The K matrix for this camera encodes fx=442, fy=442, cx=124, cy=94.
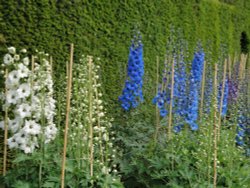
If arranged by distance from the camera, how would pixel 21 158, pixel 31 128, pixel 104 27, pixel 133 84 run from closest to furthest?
pixel 21 158
pixel 31 128
pixel 133 84
pixel 104 27

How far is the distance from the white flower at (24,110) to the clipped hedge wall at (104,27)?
6.15 feet

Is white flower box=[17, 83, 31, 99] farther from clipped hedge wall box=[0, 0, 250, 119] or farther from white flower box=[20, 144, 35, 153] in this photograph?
clipped hedge wall box=[0, 0, 250, 119]

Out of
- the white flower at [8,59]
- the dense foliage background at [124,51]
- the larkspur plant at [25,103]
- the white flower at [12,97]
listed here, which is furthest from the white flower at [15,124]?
the white flower at [8,59]

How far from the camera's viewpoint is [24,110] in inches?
127

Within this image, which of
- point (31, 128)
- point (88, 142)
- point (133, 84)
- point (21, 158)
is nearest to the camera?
point (21, 158)

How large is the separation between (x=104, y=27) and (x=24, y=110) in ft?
11.0

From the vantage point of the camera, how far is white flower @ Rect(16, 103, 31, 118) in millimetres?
3191

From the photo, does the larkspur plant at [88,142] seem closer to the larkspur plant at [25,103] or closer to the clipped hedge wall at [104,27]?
the larkspur plant at [25,103]

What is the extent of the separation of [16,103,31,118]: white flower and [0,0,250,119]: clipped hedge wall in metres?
1.87

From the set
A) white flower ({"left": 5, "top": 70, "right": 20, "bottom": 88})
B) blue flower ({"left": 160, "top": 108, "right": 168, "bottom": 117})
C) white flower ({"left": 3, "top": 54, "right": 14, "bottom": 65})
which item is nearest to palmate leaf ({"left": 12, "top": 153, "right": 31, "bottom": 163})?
white flower ({"left": 5, "top": 70, "right": 20, "bottom": 88})

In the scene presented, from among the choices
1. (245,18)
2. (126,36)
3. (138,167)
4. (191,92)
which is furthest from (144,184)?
(245,18)

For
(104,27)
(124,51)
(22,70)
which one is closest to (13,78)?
(22,70)

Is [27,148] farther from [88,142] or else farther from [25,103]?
[88,142]

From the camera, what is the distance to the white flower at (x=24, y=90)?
318 centimetres
